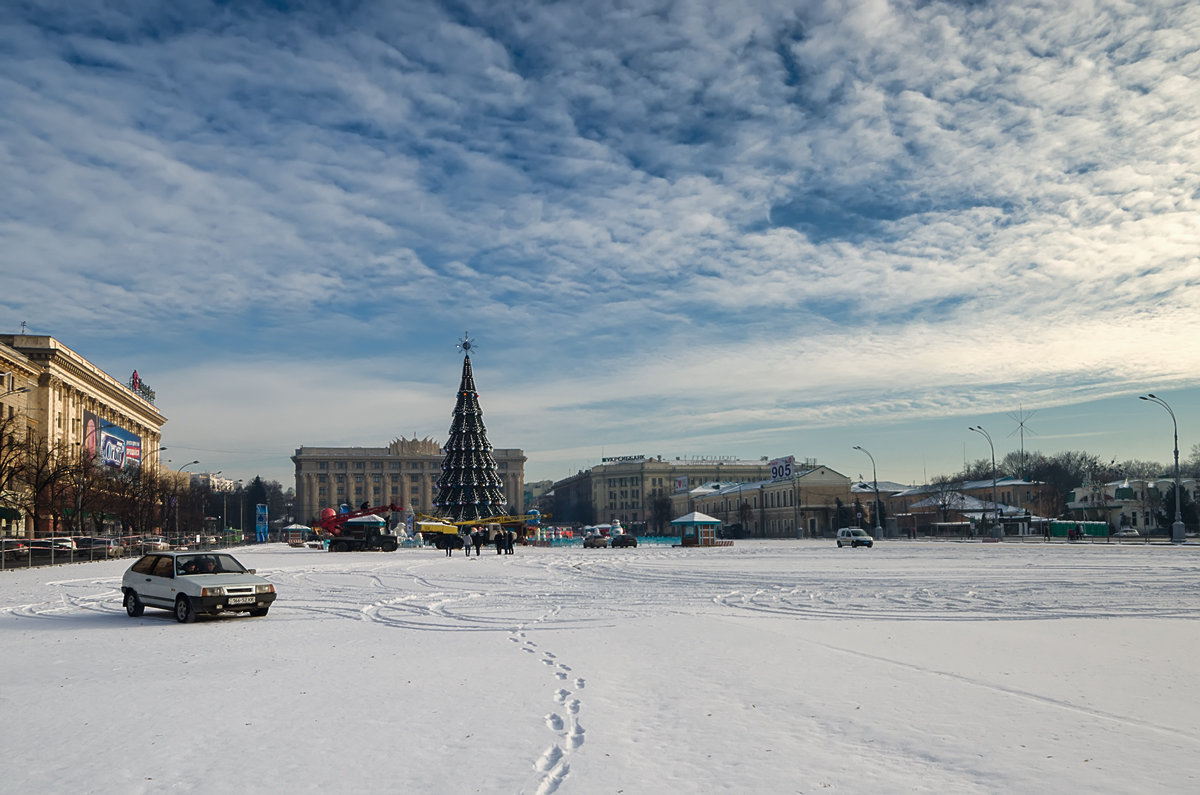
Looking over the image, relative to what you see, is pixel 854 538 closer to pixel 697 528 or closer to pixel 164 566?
pixel 697 528

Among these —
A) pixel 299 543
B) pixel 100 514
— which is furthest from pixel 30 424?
pixel 299 543

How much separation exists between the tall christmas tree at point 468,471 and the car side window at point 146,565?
55.5m

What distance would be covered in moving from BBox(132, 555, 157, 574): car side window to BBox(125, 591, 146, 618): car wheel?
45cm

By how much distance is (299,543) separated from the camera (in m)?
84.9

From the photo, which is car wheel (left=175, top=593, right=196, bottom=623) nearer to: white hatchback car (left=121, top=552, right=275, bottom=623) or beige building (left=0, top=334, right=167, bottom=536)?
white hatchback car (left=121, top=552, right=275, bottom=623)

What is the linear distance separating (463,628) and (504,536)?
1502 inches

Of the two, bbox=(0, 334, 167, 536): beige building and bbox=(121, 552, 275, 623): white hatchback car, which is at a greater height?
bbox=(0, 334, 167, 536): beige building

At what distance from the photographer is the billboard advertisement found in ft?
278

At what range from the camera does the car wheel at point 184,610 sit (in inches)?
727

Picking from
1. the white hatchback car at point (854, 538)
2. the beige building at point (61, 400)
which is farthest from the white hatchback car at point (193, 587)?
the white hatchback car at point (854, 538)

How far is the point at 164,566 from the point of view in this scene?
19.5 m

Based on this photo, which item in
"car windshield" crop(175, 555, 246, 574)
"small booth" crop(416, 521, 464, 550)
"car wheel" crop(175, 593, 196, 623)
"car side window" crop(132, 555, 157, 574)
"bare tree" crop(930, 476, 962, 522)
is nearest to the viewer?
"car wheel" crop(175, 593, 196, 623)

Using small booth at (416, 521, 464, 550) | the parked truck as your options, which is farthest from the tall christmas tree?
the parked truck

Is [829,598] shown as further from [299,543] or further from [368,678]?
[299,543]
